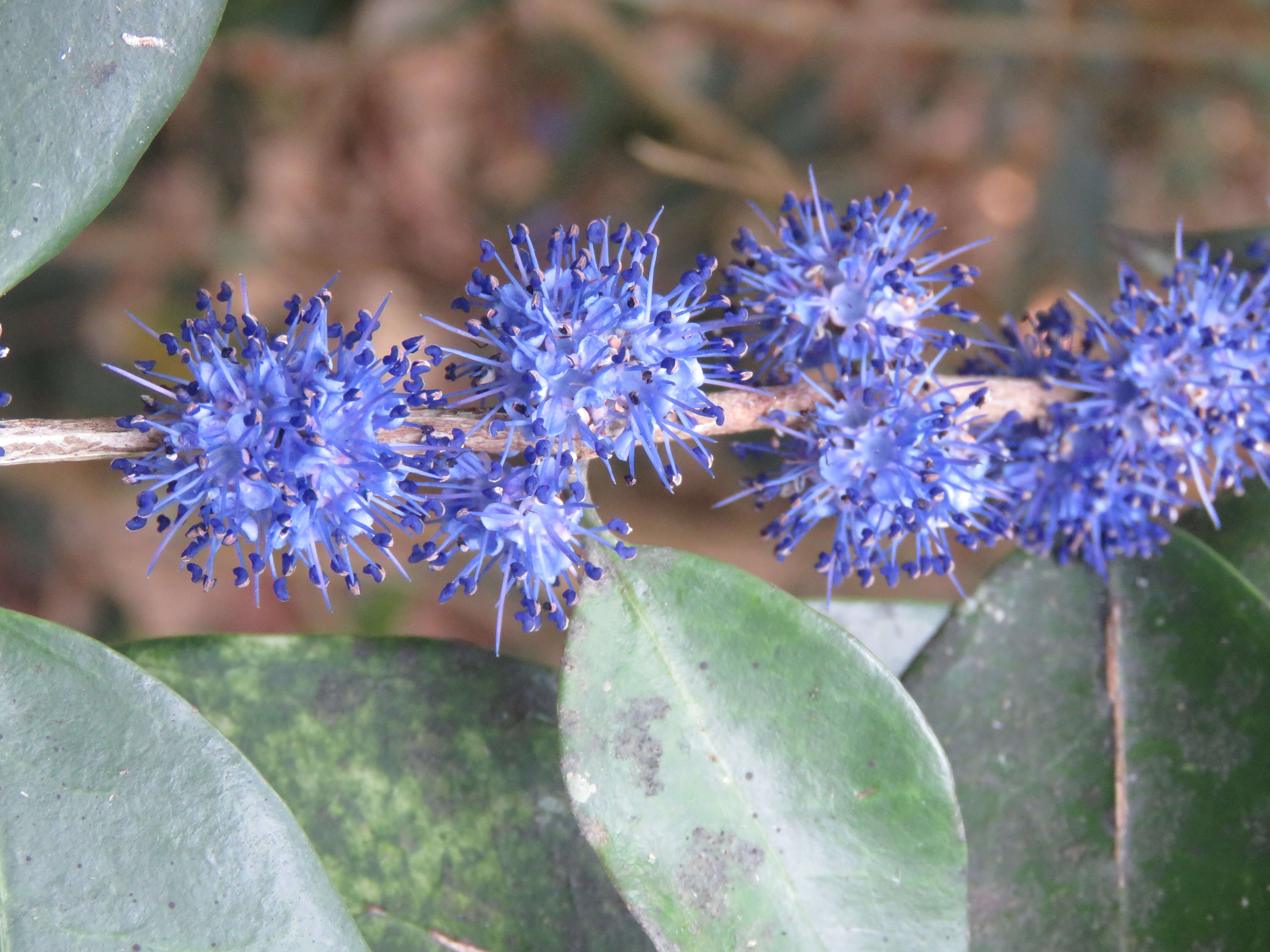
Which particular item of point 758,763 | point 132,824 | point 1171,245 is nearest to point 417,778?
point 132,824

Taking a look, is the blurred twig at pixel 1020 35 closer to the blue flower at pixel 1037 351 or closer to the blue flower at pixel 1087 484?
the blue flower at pixel 1037 351

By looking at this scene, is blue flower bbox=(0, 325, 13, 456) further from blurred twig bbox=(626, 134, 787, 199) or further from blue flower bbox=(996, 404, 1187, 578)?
blurred twig bbox=(626, 134, 787, 199)

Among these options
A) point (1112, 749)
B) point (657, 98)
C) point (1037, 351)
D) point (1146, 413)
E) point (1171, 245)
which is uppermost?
point (657, 98)

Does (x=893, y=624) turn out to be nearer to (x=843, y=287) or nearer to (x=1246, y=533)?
(x=1246, y=533)

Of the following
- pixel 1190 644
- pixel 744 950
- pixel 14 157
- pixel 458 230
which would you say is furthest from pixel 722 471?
pixel 14 157

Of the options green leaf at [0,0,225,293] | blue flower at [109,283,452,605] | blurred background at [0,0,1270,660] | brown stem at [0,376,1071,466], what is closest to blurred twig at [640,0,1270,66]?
blurred background at [0,0,1270,660]

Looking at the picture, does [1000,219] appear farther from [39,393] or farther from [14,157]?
[14,157]
